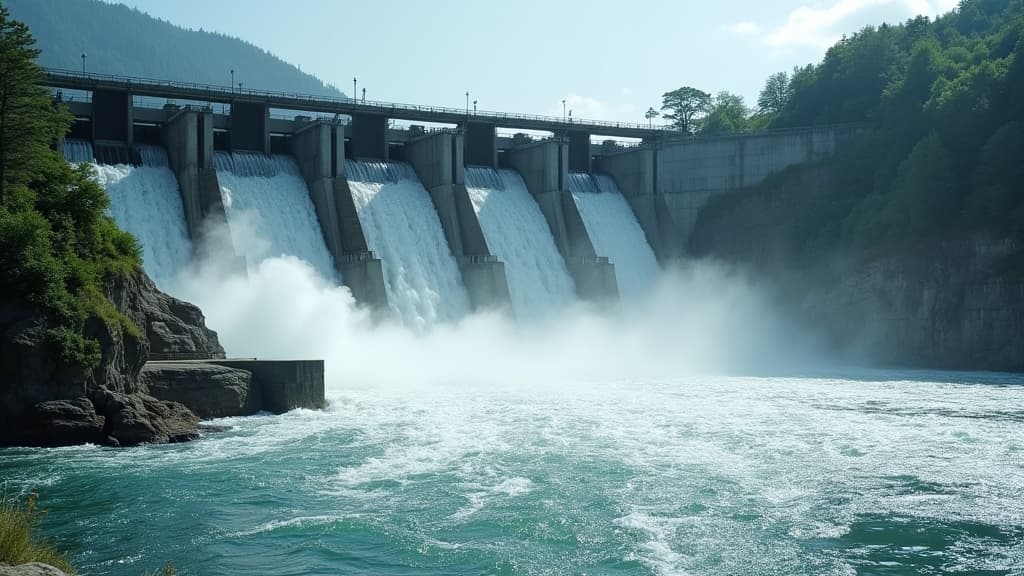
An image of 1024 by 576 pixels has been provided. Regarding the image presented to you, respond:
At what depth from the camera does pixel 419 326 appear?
1716 inches

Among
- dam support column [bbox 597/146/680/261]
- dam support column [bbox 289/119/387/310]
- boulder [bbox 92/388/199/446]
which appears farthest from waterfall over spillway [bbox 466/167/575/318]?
boulder [bbox 92/388/199/446]

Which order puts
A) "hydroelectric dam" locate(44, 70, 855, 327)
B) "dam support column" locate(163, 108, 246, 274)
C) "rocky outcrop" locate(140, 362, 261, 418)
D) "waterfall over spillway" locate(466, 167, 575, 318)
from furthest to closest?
"waterfall over spillway" locate(466, 167, 575, 318) → "hydroelectric dam" locate(44, 70, 855, 327) → "dam support column" locate(163, 108, 246, 274) → "rocky outcrop" locate(140, 362, 261, 418)

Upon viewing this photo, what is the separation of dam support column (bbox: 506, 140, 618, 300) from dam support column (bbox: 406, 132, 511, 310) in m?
5.27

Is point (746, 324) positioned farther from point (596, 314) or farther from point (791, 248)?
point (596, 314)

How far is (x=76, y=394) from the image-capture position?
22734mm

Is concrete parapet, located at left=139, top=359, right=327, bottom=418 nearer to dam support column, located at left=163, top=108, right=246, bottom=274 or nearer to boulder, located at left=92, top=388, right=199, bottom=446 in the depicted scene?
boulder, located at left=92, top=388, right=199, bottom=446

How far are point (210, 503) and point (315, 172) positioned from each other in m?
29.7

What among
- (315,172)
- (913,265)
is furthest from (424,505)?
(913,265)

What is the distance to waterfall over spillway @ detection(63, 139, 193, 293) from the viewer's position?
3872cm

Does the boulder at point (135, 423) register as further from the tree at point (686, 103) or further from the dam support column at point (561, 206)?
the tree at point (686, 103)

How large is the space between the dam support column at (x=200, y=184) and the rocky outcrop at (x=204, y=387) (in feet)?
40.0

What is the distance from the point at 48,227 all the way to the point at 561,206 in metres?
31.5

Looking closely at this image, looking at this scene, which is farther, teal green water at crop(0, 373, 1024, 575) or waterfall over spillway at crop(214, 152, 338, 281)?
waterfall over spillway at crop(214, 152, 338, 281)

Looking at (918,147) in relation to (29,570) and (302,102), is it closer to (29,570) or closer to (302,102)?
(302,102)
